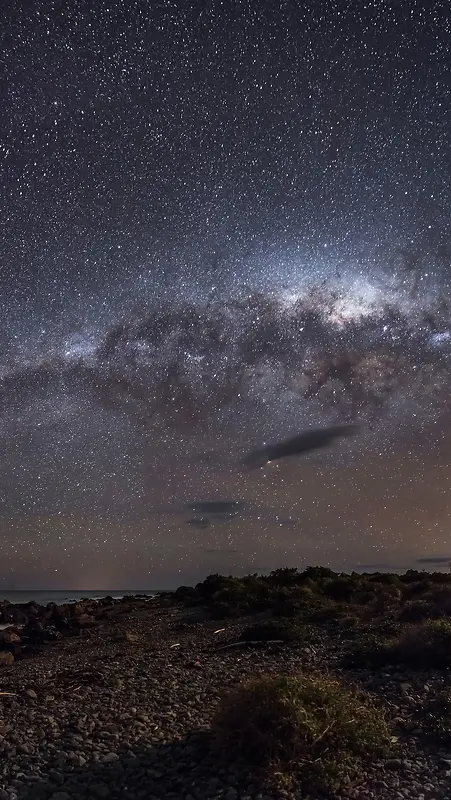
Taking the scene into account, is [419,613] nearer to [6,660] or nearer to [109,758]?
[6,660]

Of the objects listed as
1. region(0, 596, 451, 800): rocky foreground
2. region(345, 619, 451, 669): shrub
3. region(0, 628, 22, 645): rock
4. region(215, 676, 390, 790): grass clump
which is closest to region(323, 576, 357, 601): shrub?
region(0, 596, 451, 800): rocky foreground

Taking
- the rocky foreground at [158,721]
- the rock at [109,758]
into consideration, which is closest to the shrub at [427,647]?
the rocky foreground at [158,721]

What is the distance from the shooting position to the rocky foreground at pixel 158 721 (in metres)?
8.04

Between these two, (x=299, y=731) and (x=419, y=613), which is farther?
(x=419, y=613)

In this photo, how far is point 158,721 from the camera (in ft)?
34.9

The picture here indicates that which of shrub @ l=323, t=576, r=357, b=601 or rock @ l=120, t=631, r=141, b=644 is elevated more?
shrub @ l=323, t=576, r=357, b=601

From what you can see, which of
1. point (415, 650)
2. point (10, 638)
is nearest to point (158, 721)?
point (415, 650)

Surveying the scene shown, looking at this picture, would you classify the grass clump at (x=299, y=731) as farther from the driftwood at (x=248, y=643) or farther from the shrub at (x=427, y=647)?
the driftwood at (x=248, y=643)

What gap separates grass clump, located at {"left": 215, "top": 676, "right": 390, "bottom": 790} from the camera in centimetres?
807

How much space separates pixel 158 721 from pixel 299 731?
3.19 m

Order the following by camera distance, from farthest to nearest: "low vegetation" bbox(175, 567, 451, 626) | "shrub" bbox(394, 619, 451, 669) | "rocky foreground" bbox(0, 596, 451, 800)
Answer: "low vegetation" bbox(175, 567, 451, 626), "shrub" bbox(394, 619, 451, 669), "rocky foreground" bbox(0, 596, 451, 800)

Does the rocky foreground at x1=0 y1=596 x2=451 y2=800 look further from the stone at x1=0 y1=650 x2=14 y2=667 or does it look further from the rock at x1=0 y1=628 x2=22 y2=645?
the rock at x1=0 y1=628 x2=22 y2=645

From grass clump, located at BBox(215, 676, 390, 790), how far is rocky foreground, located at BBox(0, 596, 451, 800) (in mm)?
232

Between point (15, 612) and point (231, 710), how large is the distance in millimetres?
34183
